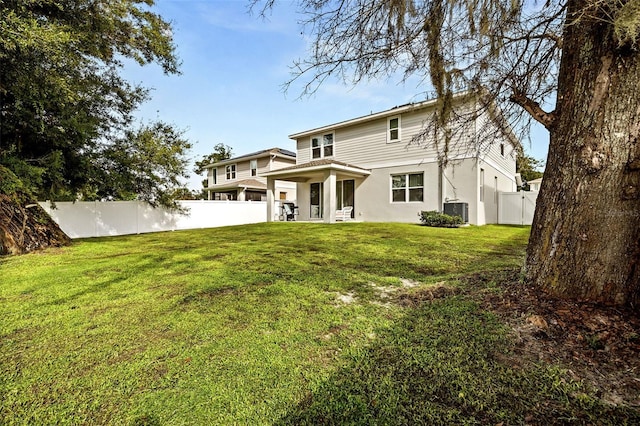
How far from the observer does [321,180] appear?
1612 cm

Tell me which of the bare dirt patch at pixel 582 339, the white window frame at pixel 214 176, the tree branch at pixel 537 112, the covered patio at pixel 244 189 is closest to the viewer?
the bare dirt patch at pixel 582 339

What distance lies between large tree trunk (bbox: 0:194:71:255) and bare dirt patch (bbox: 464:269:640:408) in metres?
9.54

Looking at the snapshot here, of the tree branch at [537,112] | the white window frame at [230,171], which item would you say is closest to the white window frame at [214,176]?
the white window frame at [230,171]

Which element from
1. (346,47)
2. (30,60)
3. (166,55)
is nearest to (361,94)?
(346,47)

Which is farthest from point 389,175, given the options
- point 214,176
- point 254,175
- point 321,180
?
point 214,176

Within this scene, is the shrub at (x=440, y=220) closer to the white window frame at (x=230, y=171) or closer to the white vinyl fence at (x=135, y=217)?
the white vinyl fence at (x=135, y=217)

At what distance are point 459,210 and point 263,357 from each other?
436 inches

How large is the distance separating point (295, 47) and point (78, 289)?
169 inches

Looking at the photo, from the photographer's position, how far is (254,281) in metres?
4.06

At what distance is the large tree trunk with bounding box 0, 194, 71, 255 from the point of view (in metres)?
6.68

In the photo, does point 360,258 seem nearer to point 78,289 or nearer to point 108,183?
point 78,289

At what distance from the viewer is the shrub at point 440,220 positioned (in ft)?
35.2

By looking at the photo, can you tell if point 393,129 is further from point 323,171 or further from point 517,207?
point 517,207

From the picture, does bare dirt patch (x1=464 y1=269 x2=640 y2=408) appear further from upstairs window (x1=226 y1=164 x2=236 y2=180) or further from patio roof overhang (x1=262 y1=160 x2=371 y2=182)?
upstairs window (x1=226 y1=164 x2=236 y2=180)
